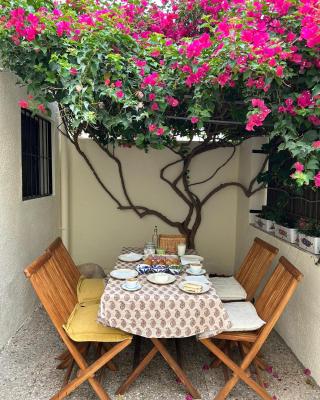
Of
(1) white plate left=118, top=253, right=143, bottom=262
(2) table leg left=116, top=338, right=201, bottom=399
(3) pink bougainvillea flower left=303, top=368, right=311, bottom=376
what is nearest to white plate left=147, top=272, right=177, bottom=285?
(2) table leg left=116, top=338, right=201, bottom=399

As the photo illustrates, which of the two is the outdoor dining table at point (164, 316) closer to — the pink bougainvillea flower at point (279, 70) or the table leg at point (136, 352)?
the table leg at point (136, 352)

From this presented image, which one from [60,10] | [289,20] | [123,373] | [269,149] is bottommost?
[123,373]

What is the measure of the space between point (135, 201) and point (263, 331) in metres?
3.12

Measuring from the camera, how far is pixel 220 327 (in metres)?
2.26

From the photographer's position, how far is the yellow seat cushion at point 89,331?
228cm

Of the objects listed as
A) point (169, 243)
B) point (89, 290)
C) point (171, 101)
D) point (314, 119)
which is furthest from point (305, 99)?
point (89, 290)

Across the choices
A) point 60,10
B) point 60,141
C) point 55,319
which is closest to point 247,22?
point 60,10

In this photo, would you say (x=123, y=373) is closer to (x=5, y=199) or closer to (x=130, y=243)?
(x=5, y=199)

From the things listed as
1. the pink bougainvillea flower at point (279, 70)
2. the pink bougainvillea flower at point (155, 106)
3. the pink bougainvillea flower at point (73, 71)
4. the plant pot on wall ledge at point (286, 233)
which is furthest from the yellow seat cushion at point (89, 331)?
the pink bougainvillea flower at point (279, 70)

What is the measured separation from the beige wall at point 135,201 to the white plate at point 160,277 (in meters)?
2.45

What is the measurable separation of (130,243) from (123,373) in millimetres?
2566

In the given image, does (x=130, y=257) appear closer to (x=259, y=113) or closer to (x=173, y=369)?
(x=173, y=369)

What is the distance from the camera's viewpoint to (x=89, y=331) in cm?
232

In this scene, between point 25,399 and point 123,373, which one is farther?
point 123,373
